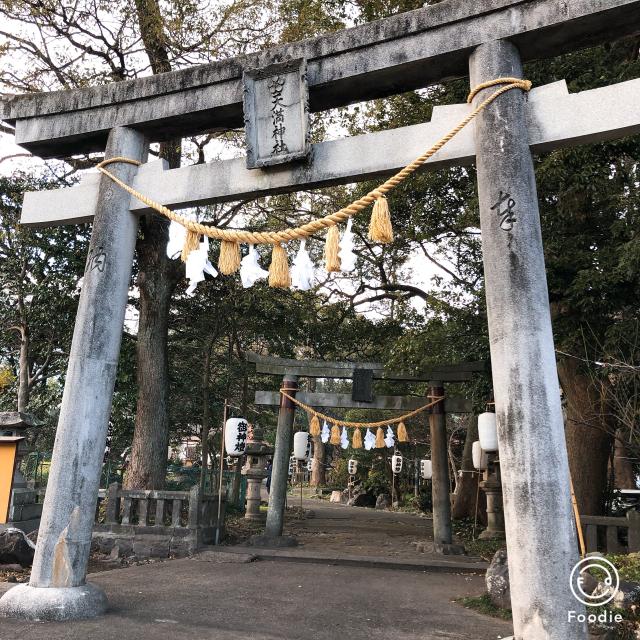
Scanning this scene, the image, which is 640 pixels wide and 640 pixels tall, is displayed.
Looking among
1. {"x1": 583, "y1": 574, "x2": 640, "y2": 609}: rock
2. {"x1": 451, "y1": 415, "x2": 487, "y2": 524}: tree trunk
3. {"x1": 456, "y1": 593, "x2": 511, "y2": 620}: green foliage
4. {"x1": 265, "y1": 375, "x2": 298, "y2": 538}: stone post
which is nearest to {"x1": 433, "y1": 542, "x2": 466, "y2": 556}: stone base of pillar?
{"x1": 265, "y1": 375, "x2": 298, "y2": 538}: stone post

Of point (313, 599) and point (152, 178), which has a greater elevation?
point (152, 178)

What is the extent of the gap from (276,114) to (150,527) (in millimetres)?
7560

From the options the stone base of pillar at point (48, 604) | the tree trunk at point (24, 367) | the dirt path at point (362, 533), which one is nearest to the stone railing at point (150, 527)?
the dirt path at point (362, 533)

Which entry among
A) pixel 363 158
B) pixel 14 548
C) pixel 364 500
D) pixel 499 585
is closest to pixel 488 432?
pixel 499 585

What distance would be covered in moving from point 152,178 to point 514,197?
341 centimetres

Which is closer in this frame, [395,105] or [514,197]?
[514,197]

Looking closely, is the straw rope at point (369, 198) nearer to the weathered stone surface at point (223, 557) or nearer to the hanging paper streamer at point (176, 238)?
the hanging paper streamer at point (176, 238)

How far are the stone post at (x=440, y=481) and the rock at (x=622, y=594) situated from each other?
6443mm

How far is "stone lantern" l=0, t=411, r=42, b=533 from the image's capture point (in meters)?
10.4

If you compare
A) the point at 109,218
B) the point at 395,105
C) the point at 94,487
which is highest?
the point at 395,105

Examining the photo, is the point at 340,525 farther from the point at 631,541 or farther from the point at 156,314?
the point at 631,541

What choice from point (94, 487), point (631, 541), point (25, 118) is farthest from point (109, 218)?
point (631, 541)

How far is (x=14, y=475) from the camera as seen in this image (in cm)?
1061

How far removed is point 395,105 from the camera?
12008 millimetres
